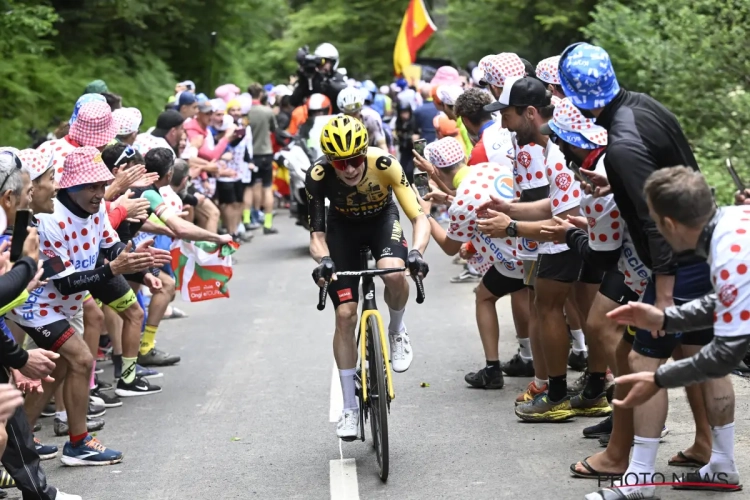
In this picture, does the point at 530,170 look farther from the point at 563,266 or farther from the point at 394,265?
the point at 394,265

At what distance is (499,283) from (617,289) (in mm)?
2431

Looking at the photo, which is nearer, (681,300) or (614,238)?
(681,300)

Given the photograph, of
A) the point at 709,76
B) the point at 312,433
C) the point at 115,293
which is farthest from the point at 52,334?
the point at 709,76

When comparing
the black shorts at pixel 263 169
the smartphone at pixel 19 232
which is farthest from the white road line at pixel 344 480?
the black shorts at pixel 263 169

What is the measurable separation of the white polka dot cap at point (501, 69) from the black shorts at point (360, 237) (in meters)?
1.86

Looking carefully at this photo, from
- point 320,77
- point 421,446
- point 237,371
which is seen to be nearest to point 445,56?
point 320,77

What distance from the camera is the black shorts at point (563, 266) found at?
800 centimetres

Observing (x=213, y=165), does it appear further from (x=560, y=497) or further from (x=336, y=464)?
(x=560, y=497)

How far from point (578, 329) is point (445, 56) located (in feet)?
117

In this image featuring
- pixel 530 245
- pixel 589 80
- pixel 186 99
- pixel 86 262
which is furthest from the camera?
pixel 186 99

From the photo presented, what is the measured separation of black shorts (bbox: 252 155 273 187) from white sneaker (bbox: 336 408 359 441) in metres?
14.1

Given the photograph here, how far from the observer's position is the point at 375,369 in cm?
706

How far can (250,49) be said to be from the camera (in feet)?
118

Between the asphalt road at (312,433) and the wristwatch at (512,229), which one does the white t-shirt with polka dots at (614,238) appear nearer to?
the wristwatch at (512,229)
